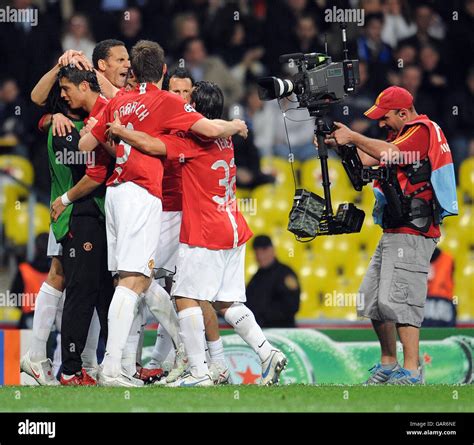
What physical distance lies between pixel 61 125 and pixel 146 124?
25.8 inches

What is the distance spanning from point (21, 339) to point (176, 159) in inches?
133

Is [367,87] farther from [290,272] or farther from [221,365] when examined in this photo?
[221,365]

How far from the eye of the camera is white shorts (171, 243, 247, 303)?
7.27 m

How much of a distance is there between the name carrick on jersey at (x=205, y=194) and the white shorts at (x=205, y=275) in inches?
2.1

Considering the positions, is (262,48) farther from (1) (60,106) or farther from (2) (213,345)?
(2) (213,345)

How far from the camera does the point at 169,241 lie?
311 inches

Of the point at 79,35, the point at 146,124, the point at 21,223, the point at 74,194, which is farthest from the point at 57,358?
the point at 146,124

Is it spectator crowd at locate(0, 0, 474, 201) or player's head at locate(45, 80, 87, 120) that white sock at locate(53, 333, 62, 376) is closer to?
spectator crowd at locate(0, 0, 474, 201)

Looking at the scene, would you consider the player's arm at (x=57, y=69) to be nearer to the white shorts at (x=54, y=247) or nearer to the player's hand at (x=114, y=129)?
the player's hand at (x=114, y=129)

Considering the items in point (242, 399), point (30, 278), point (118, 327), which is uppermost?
point (30, 278)

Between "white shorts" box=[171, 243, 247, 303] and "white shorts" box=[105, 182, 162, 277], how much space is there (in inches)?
7.8

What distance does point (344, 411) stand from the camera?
19.9 ft

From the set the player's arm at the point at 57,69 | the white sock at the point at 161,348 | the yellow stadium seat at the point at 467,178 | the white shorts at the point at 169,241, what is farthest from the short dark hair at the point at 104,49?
the yellow stadium seat at the point at 467,178
